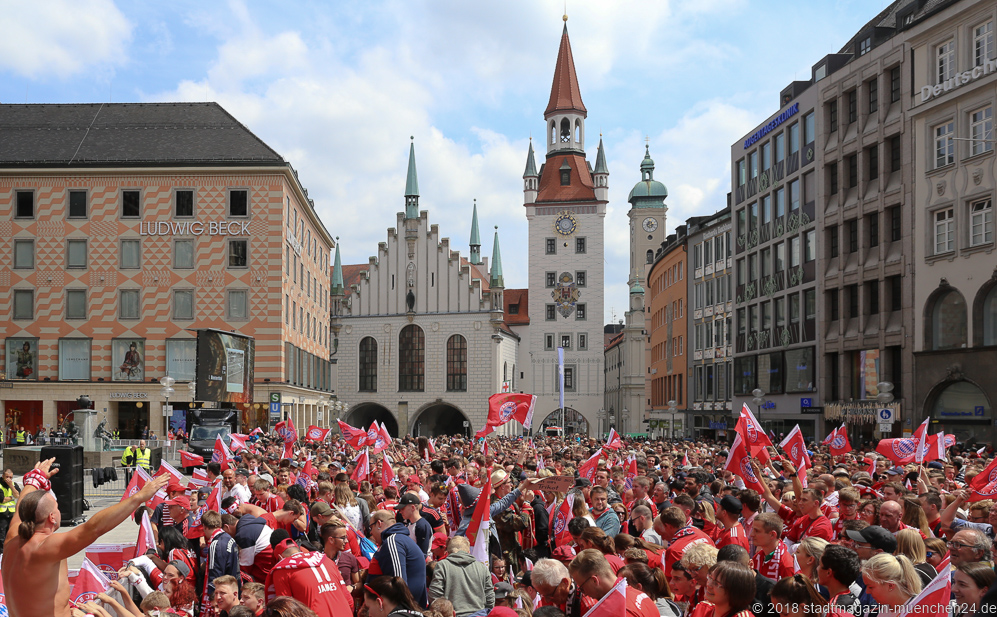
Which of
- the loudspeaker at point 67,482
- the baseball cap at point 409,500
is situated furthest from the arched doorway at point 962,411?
the baseball cap at point 409,500

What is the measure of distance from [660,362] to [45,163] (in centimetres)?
4330

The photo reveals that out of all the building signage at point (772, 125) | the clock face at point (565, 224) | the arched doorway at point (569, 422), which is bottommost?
the arched doorway at point (569, 422)

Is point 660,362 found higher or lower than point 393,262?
lower

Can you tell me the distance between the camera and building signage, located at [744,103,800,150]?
42469 mm

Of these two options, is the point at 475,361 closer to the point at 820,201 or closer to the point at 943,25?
the point at 820,201

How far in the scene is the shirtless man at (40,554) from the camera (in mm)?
5484

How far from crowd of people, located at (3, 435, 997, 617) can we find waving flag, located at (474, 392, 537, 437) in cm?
1049

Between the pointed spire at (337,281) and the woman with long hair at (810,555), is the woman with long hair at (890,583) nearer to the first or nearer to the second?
the woman with long hair at (810,555)

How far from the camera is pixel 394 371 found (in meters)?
81.8

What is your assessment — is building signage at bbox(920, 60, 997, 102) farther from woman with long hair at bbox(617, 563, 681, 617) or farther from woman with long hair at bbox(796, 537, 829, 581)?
woman with long hair at bbox(617, 563, 681, 617)

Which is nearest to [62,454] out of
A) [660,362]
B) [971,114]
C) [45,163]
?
[971,114]

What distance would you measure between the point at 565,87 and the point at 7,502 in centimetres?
8860

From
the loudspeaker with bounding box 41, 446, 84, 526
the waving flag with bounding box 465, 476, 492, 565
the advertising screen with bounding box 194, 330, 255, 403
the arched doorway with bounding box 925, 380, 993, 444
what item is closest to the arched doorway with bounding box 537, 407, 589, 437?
the advertising screen with bounding box 194, 330, 255, 403

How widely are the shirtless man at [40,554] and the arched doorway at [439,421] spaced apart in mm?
73634
